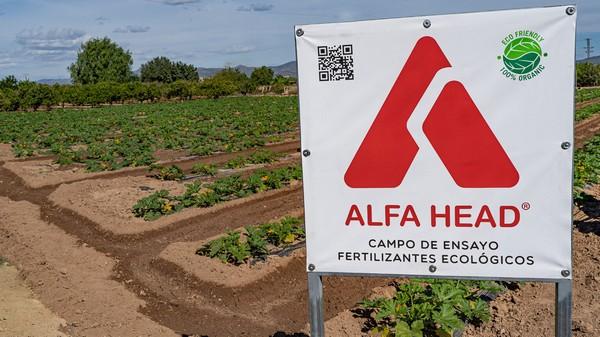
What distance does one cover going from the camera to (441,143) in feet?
7.06

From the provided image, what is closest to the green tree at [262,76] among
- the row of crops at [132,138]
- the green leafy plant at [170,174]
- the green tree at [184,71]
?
the green tree at [184,71]

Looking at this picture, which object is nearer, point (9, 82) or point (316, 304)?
point (316, 304)

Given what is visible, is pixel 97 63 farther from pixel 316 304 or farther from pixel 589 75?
pixel 316 304

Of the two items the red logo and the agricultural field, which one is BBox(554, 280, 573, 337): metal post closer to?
the red logo

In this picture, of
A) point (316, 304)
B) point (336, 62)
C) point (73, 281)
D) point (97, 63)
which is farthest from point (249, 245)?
point (97, 63)

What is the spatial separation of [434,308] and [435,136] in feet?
9.09

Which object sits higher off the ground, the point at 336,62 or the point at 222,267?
the point at 336,62

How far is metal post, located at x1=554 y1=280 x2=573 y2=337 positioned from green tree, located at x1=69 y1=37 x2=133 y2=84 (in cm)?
9696

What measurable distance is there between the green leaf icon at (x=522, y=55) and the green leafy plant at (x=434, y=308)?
2.23 m

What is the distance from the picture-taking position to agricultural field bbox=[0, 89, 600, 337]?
16.2ft

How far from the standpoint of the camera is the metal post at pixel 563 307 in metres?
2.10

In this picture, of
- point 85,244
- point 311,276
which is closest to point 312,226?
point 311,276

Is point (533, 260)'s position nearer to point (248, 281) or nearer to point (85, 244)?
point (248, 281)

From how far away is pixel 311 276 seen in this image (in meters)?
2.36
